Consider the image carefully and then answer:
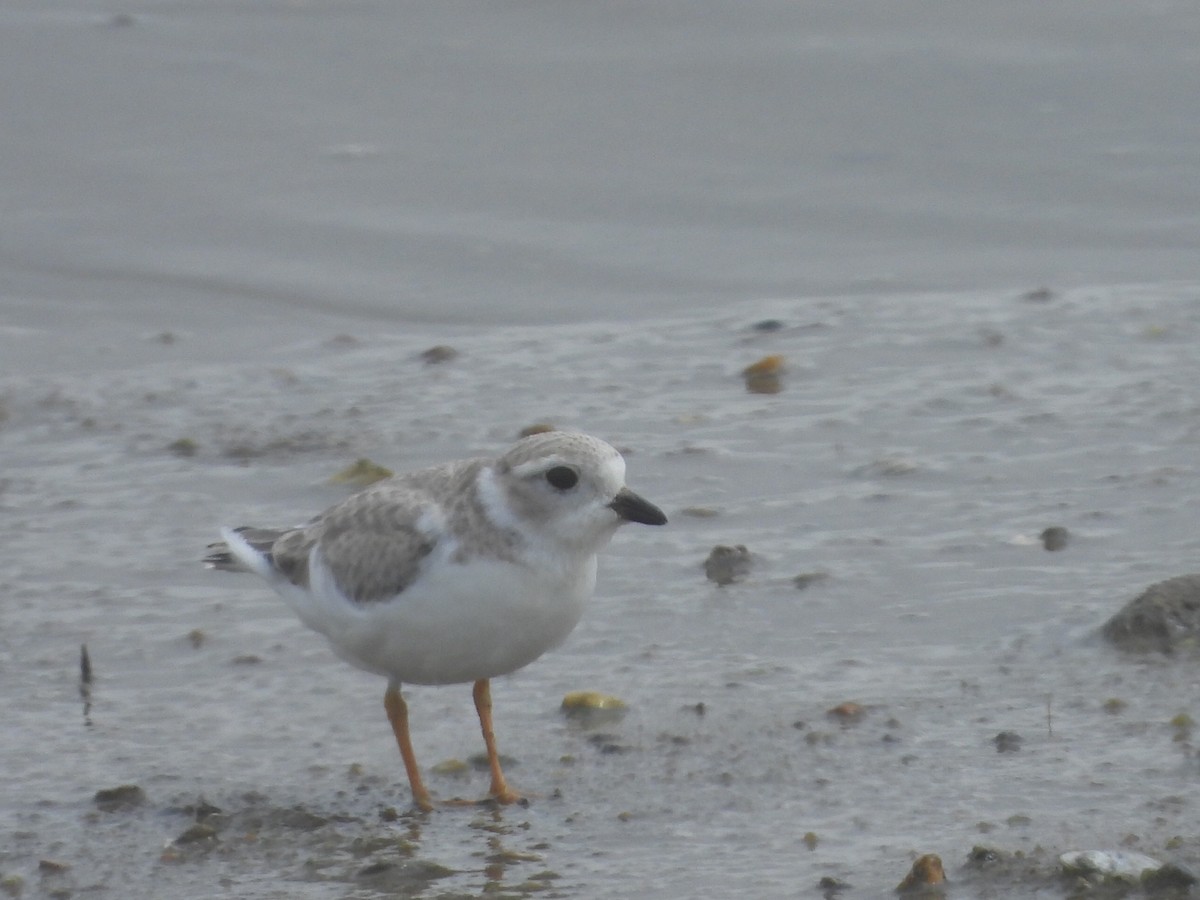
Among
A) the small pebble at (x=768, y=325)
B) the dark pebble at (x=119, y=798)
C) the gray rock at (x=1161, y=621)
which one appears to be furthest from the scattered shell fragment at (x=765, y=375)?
the dark pebble at (x=119, y=798)

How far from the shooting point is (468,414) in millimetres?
7715

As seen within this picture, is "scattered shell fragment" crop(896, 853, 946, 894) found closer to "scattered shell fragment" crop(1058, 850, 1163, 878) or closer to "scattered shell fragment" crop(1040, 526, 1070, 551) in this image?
"scattered shell fragment" crop(1058, 850, 1163, 878)

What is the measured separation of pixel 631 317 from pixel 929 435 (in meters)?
1.97

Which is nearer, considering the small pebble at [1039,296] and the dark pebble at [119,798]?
the dark pebble at [119,798]

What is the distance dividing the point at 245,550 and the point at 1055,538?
2510 mm

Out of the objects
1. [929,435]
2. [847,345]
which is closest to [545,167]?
[847,345]

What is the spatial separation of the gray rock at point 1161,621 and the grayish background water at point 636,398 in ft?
0.40

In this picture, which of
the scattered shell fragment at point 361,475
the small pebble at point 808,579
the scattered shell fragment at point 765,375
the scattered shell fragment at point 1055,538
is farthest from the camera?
the scattered shell fragment at point 765,375

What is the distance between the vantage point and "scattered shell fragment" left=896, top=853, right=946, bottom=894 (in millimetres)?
4113

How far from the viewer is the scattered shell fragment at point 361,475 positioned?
7.02 meters

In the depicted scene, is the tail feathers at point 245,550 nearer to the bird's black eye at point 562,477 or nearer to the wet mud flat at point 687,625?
the wet mud flat at point 687,625

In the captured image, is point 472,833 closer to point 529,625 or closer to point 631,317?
point 529,625

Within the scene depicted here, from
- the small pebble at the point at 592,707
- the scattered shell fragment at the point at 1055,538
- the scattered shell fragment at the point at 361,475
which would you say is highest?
the scattered shell fragment at the point at 361,475

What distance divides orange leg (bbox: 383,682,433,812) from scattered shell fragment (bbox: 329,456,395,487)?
2063mm
